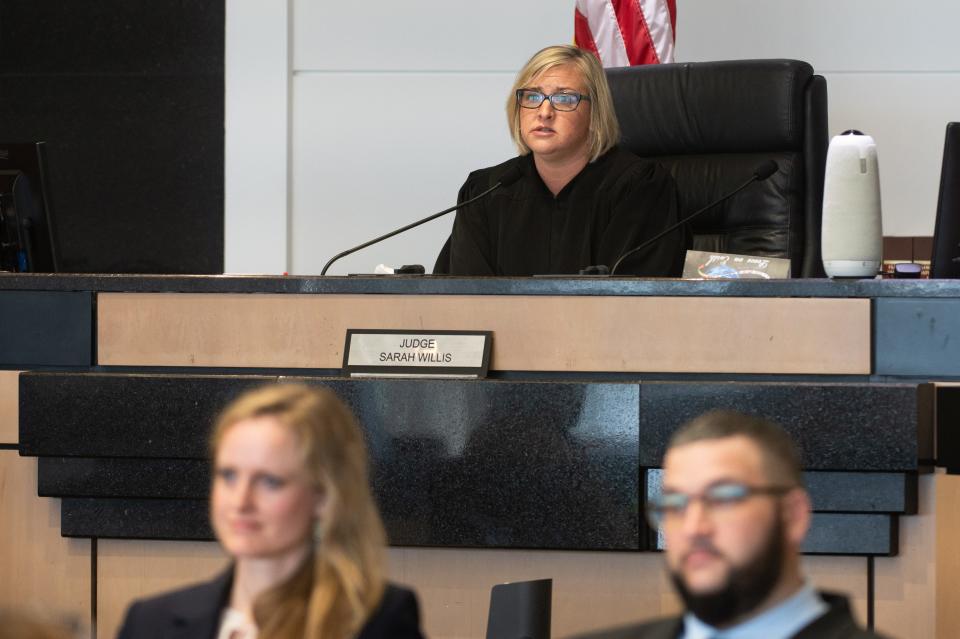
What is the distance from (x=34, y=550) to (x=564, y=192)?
4.61 ft

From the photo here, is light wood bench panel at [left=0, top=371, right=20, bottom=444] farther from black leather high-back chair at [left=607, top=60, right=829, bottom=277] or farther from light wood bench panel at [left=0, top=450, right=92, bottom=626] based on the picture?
black leather high-back chair at [left=607, top=60, right=829, bottom=277]

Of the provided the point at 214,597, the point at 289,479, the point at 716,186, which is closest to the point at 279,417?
the point at 289,479

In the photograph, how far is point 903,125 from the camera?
14.1 feet

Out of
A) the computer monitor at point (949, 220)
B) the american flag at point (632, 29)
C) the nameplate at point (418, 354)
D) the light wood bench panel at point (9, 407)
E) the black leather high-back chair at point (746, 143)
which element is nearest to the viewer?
the nameplate at point (418, 354)

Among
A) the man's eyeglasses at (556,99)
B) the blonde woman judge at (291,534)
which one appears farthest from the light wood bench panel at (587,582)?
the man's eyeglasses at (556,99)

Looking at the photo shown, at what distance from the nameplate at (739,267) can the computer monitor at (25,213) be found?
1.26 meters

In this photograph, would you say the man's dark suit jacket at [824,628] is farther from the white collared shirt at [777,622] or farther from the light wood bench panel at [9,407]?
the light wood bench panel at [9,407]

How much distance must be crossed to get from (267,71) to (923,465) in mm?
3055

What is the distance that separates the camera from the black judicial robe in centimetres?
290

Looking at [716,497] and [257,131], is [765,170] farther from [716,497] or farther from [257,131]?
[257,131]

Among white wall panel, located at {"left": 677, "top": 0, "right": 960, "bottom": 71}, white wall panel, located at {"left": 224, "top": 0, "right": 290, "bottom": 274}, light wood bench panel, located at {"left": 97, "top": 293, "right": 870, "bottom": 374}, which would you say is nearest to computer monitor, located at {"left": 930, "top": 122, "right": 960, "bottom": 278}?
light wood bench panel, located at {"left": 97, "top": 293, "right": 870, "bottom": 374}

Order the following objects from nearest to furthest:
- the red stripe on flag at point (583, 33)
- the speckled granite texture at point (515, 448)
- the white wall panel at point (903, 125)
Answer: the speckled granite texture at point (515, 448) → the red stripe on flag at point (583, 33) → the white wall panel at point (903, 125)

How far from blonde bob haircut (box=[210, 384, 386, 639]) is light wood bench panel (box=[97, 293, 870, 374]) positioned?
0.92 m

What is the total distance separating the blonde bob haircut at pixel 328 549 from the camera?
1.15 m
